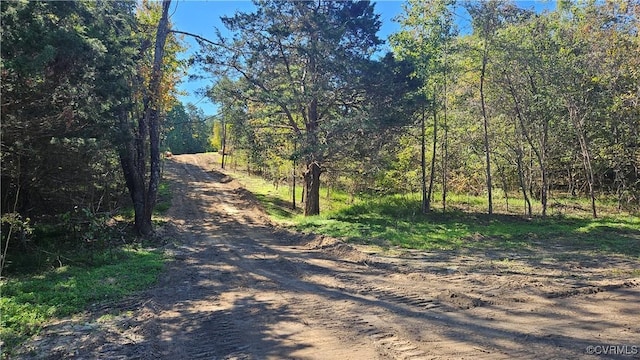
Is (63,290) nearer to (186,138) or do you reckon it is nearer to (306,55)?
(306,55)

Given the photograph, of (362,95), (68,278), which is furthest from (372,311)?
(362,95)

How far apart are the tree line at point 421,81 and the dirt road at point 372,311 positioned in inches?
321

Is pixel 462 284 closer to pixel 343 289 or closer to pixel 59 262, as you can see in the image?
pixel 343 289

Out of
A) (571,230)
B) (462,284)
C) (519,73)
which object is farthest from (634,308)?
(519,73)

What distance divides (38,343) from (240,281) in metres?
3.81

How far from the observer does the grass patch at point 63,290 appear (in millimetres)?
6109

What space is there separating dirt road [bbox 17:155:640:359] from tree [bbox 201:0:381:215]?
808 cm

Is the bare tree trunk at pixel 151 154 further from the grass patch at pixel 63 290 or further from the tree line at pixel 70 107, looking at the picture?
the grass patch at pixel 63 290

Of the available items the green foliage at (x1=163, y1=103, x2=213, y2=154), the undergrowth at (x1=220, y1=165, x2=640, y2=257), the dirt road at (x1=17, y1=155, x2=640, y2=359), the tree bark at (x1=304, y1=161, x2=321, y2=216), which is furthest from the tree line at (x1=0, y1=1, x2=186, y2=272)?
the green foliage at (x1=163, y1=103, x2=213, y2=154)

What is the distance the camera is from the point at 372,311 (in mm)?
6305

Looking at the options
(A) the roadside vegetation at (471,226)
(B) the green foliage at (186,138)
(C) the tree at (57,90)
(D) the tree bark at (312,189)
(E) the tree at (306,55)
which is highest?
(B) the green foliage at (186,138)

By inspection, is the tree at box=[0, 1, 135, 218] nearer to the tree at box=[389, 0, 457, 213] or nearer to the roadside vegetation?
the roadside vegetation

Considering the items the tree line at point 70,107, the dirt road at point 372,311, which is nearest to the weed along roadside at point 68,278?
the dirt road at point 372,311

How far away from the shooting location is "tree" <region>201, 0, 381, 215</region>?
55.5 feet
